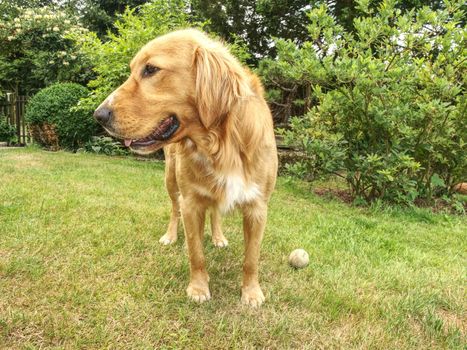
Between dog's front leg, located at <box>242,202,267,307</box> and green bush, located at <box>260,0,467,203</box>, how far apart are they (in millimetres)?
2683

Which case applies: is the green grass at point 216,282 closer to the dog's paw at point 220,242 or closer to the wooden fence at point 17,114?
the dog's paw at point 220,242

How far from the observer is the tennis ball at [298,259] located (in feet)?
9.52

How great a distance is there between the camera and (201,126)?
212cm

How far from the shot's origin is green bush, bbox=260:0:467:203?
4547 mm

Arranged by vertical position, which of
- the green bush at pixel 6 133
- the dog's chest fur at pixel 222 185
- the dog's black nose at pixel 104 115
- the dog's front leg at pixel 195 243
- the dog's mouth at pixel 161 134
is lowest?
the green bush at pixel 6 133

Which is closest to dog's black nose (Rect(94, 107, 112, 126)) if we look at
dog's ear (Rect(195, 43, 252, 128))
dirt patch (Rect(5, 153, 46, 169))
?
dog's ear (Rect(195, 43, 252, 128))

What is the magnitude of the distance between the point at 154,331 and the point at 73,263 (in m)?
0.98

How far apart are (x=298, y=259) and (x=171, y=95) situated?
1.61 meters

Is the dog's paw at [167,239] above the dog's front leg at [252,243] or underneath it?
underneath

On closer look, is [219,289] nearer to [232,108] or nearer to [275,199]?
[232,108]

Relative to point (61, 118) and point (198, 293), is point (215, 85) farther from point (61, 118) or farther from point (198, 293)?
point (61, 118)

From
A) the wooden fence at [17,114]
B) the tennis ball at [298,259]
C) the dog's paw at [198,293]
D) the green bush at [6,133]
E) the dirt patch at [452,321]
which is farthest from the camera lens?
the wooden fence at [17,114]

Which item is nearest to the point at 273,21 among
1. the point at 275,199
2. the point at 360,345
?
the point at 275,199

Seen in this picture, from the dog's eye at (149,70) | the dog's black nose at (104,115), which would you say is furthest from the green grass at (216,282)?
the dog's eye at (149,70)
